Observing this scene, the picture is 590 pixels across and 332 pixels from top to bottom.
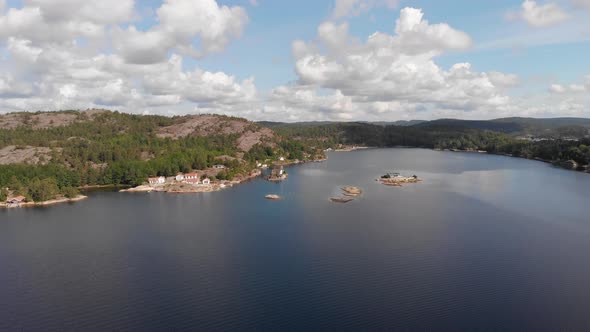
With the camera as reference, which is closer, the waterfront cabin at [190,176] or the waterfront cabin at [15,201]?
the waterfront cabin at [15,201]

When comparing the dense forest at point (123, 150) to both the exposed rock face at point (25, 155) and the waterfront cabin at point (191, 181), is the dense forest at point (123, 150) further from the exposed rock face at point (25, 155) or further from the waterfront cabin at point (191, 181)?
the waterfront cabin at point (191, 181)

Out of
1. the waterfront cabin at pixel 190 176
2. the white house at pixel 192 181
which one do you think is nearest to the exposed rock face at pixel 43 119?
the waterfront cabin at pixel 190 176

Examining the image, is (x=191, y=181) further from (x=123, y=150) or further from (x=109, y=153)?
(x=123, y=150)

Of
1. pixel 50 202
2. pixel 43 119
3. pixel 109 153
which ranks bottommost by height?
pixel 50 202

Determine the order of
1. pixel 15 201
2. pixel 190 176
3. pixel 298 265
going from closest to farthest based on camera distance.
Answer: pixel 298 265, pixel 15 201, pixel 190 176

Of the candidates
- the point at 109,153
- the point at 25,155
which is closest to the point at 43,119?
A: the point at 25,155

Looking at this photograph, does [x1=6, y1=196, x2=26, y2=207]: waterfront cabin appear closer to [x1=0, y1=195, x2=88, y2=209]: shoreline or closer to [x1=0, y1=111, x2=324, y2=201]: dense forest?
[x1=0, y1=195, x2=88, y2=209]: shoreline
